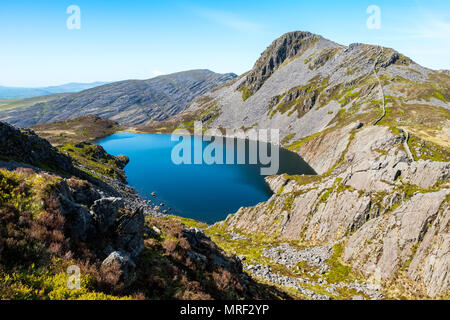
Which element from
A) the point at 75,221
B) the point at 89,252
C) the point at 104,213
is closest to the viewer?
the point at 89,252

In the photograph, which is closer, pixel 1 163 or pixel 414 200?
pixel 414 200

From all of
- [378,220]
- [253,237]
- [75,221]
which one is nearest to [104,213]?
[75,221]

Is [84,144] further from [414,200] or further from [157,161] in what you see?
[414,200]

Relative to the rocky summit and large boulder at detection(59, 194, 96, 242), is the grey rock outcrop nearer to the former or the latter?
the rocky summit

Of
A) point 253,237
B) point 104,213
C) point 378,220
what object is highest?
point 104,213

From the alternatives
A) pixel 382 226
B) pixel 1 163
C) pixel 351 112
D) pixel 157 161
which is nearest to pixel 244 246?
pixel 382 226

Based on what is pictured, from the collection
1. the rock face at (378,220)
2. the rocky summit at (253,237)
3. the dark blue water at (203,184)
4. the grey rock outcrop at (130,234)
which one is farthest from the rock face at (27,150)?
the rock face at (378,220)

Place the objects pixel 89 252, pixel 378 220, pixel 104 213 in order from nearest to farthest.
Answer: pixel 89 252, pixel 104 213, pixel 378 220

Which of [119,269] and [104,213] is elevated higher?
[104,213]

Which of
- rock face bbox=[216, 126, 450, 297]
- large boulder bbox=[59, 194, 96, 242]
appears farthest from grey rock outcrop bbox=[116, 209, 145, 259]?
rock face bbox=[216, 126, 450, 297]

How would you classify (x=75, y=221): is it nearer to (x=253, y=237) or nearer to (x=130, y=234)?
(x=130, y=234)
